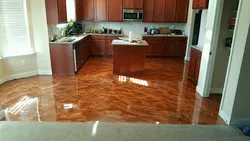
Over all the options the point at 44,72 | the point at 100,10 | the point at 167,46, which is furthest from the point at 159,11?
the point at 44,72

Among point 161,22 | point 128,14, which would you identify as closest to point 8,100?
point 128,14

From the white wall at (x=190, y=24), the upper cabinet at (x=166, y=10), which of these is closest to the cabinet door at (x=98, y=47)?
the upper cabinet at (x=166, y=10)

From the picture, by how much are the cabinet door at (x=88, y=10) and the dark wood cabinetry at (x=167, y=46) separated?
2222 millimetres

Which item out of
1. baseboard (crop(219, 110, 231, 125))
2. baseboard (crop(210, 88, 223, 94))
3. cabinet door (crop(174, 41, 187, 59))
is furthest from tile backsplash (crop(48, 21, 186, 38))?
baseboard (crop(219, 110, 231, 125))

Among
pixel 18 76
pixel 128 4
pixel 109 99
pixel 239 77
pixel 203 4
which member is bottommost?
pixel 109 99

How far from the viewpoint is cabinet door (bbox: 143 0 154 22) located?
6.94 m

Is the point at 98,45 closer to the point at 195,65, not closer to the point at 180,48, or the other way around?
the point at 180,48

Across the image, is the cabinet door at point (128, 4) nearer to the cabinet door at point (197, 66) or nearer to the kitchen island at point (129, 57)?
the kitchen island at point (129, 57)

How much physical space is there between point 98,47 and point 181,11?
343cm

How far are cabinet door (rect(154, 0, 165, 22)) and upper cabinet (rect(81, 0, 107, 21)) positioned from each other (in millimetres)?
1906

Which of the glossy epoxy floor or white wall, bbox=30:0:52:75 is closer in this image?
the glossy epoxy floor

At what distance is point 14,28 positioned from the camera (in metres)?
4.51

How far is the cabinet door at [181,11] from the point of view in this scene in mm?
6910

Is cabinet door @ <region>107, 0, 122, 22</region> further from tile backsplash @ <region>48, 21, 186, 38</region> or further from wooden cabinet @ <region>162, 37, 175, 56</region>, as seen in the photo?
wooden cabinet @ <region>162, 37, 175, 56</region>
